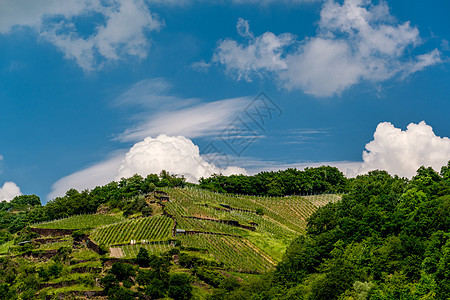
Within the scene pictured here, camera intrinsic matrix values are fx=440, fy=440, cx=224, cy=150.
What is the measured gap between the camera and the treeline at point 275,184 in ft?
435

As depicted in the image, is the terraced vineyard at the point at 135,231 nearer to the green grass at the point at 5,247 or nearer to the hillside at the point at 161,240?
the hillside at the point at 161,240

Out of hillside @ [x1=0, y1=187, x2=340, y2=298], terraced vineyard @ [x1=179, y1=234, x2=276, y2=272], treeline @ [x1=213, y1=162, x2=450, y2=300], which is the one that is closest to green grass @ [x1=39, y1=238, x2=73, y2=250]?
hillside @ [x1=0, y1=187, x2=340, y2=298]

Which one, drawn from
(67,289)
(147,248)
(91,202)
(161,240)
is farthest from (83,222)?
(67,289)

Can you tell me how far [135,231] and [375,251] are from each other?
4567 centimetres

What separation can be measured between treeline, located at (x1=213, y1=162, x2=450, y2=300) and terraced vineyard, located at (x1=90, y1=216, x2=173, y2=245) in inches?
1048

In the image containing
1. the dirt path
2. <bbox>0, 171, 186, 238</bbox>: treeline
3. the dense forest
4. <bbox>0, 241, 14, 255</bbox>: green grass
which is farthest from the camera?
<bbox>0, 171, 186, 238</bbox>: treeline

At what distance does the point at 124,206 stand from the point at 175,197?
11954 millimetres

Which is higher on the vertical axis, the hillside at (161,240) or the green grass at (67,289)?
the hillside at (161,240)

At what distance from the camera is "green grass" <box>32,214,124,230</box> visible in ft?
294

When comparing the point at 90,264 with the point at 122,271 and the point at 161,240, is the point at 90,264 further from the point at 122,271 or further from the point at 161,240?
the point at 161,240

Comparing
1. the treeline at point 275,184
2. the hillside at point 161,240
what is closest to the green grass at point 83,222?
the hillside at point 161,240

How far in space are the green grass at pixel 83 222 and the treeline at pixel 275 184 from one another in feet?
132

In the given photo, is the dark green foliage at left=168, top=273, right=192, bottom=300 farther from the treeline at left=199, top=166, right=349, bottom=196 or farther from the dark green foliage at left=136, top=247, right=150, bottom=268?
the treeline at left=199, top=166, right=349, bottom=196

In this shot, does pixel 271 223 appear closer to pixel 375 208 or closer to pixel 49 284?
pixel 375 208
